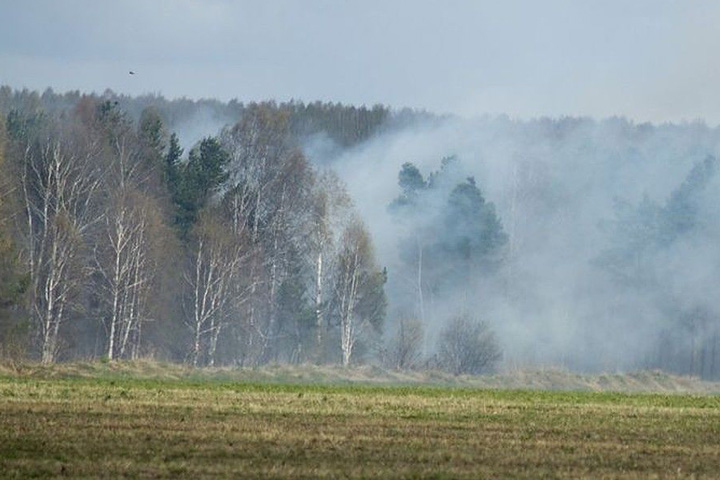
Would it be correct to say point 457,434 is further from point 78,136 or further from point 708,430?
point 78,136

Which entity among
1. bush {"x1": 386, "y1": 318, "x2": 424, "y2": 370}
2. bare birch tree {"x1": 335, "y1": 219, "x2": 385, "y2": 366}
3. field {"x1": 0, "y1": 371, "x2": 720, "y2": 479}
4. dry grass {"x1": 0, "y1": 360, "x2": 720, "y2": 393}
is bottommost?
field {"x1": 0, "y1": 371, "x2": 720, "y2": 479}

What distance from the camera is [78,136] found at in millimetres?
75188

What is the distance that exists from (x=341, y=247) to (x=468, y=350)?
894 centimetres

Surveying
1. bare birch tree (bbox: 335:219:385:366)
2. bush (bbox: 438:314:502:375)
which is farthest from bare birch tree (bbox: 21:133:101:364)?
bush (bbox: 438:314:502:375)

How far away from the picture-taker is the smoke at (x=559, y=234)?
3844 inches

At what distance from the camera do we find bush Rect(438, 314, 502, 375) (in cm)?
8169

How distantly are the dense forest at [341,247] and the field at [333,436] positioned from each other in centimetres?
2653

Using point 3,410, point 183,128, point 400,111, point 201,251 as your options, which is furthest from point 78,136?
point 400,111

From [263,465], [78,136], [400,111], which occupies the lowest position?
[263,465]

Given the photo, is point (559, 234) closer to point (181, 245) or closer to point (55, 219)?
point (181, 245)

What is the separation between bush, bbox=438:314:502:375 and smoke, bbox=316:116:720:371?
6.26 m

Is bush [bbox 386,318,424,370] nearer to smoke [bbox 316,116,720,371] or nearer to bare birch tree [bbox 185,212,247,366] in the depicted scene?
smoke [bbox 316,116,720,371]

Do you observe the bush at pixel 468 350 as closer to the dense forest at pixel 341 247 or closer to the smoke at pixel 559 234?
the dense forest at pixel 341 247

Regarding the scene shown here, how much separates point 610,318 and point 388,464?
3236 inches
